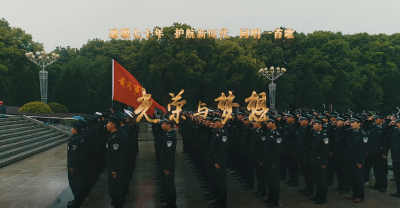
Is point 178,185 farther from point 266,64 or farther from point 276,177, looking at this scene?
point 266,64

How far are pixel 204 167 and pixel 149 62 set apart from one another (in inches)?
1486

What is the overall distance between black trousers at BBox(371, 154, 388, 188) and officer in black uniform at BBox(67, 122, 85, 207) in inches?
312

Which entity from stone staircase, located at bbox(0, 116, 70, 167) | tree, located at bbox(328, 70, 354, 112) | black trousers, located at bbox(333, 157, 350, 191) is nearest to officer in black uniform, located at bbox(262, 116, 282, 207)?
black trousers, located at bbox(333, 157, 350, 191)

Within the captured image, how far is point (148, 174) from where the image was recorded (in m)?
12.2

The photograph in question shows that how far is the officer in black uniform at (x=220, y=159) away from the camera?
806cm

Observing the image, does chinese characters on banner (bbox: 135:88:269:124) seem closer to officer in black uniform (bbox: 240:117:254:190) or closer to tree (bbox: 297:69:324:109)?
officer in black uniform (bbox: 240:117:254:190)

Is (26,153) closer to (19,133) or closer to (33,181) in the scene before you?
(19,133)

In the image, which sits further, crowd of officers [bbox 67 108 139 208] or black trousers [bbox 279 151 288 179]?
black trousers [bbox 279 151 288 179]

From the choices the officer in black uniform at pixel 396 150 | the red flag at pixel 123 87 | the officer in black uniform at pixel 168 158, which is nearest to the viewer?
the officer in black uniform at pixel 168 158

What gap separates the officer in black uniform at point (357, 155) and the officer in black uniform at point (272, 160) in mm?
1905

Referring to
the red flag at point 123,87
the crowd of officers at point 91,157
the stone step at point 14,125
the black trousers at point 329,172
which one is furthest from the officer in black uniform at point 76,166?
the stone step at point 14,125

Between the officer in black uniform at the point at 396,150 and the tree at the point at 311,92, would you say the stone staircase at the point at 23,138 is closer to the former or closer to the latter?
the officer in black uniform at the point at 396,150

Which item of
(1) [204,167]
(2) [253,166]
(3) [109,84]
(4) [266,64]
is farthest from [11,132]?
(4) [266,64]

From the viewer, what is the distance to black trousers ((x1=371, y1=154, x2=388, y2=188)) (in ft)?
32.4
